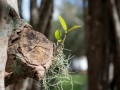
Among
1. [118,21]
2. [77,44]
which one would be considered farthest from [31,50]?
[77,44]

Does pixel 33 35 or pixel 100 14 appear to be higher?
pixel 100 14

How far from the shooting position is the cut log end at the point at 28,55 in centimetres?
68

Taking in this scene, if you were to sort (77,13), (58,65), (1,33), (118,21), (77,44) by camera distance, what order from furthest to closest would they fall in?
(77,44) → (77,13) → (118,21) → (58,65) → (1,33)

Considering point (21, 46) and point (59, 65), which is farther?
point (59, 65)

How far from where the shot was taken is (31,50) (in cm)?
70

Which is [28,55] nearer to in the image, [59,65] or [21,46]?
[21,46]

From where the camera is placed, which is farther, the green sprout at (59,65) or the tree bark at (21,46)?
the green sprout at (59,65)

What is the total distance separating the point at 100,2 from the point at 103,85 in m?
0.63

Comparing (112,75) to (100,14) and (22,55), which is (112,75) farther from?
(22,55)

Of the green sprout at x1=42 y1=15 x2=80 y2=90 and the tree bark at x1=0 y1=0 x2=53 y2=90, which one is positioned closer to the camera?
the tree bark at x1=0 y1=0 x2=53 y2=90

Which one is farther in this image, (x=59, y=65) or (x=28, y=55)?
(x=59, y=65)

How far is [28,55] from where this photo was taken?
69 cm

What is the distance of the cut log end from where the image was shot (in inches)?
26.8

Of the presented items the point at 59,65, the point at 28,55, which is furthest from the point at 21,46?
the point at 59,65
